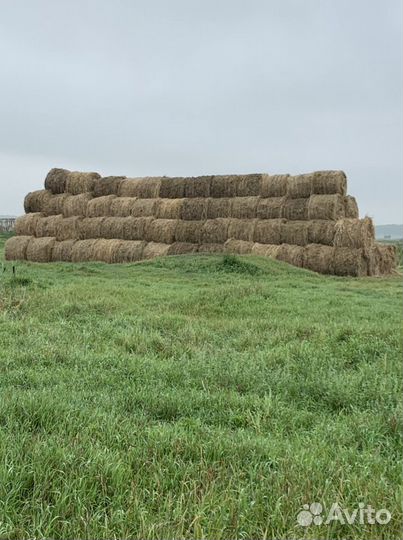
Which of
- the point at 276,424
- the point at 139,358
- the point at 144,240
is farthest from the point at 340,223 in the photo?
the point at 276,424

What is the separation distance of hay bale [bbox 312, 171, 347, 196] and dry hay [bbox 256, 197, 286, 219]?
4.99ft

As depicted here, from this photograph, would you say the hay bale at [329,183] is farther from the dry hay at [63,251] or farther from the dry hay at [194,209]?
the dry hay at [63,251]

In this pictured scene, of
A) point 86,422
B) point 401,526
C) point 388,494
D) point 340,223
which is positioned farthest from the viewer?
point 340,223

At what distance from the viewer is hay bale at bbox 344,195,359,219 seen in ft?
71.3

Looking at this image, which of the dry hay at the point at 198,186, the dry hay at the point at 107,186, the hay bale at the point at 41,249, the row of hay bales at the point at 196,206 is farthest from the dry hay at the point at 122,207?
the hay bale at the point at 41,249

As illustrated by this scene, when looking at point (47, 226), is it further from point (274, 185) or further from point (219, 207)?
point (274, 185)

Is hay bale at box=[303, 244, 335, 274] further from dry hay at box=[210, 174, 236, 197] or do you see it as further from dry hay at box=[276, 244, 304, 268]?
dry hay at box=[210, 174, 236, 197]

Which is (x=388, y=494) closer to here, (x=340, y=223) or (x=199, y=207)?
(x=340, y=223)

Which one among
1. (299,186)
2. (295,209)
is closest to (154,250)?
(295,209)

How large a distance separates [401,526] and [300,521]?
1.85ft

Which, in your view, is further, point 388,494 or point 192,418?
point 192,418

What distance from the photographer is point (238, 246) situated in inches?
880

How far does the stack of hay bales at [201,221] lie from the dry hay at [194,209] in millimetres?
47

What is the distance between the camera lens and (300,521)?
2898mm
